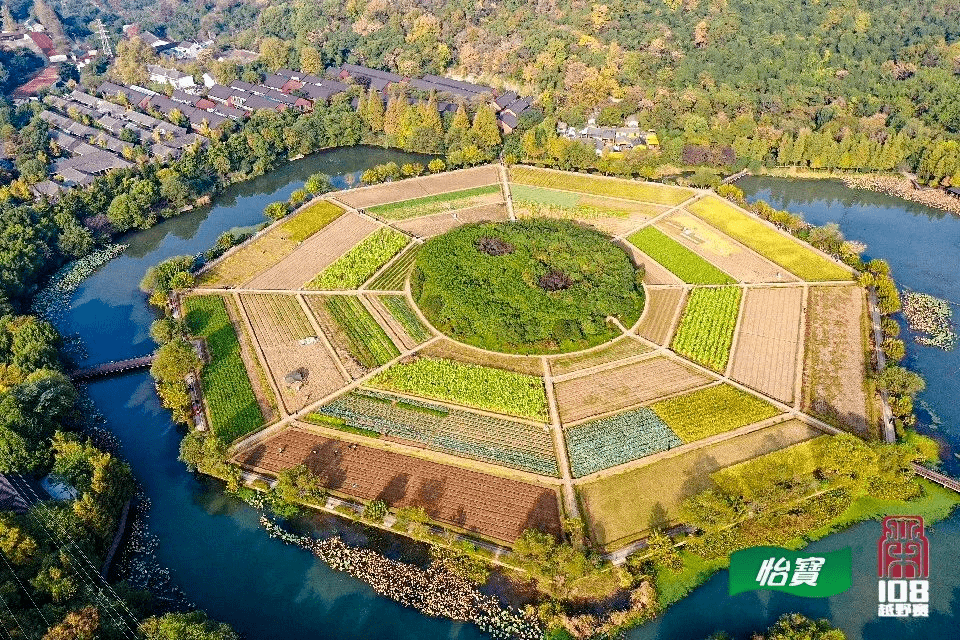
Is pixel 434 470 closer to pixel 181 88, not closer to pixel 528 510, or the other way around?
pixel 528 510

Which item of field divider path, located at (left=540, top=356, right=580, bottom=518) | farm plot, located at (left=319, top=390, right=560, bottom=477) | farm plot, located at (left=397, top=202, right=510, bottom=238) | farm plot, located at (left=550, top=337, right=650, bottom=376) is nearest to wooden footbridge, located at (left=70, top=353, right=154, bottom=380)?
farm plot, located at (left=319, top=390, right=560, bottom=477)

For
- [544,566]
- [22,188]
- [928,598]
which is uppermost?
[22,188]

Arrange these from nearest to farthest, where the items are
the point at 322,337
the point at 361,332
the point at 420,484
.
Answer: the point at 420,484 < the point at 322,337 < the point at 361,332

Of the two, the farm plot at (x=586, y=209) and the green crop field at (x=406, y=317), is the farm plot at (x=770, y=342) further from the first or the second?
the green crop field at (x=406, y=317)

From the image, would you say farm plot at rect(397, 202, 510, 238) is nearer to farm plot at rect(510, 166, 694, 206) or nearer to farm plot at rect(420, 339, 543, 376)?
farm plot at rect(510, 166, 694, 206)

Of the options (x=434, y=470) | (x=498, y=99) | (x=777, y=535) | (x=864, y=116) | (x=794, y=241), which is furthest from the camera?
(x=498, y=99)

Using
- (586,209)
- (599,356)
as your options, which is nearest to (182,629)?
(599,356)

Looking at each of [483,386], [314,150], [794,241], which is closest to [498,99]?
[314,150]

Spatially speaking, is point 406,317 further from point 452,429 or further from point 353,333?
point 452,429
